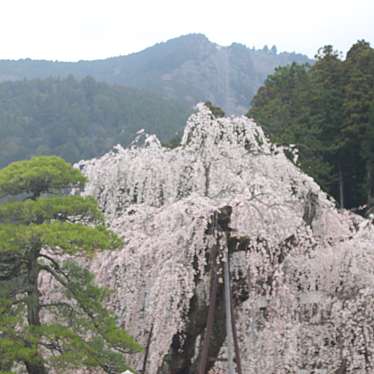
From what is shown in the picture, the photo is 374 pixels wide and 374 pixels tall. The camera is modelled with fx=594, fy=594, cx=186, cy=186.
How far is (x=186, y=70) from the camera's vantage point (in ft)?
393

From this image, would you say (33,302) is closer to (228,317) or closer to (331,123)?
(228,317)

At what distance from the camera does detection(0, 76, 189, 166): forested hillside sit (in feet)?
192

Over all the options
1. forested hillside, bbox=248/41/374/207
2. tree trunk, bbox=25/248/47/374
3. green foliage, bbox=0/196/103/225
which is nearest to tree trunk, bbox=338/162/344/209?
forested hillside, bbox=248/41/374/207

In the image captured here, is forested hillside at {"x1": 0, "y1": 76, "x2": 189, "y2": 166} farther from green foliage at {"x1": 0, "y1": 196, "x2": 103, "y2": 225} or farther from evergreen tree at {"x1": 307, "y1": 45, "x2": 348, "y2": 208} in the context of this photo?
green foliage at {"x1": 0, "y1": 196, "x2": 103, "y2": 225}

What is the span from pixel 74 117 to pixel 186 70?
5684cm

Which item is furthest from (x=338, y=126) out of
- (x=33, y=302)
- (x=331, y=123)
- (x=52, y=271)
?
(x=33, y=302)

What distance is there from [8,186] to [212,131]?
2.35 m

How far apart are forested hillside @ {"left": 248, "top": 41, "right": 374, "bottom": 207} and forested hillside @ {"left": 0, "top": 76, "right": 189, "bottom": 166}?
33.1 m

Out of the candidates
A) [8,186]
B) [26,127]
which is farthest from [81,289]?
[26,127]

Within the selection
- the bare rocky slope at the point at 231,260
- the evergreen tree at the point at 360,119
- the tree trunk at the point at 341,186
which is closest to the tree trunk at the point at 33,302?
the bare rocky slope at the point at 231,260

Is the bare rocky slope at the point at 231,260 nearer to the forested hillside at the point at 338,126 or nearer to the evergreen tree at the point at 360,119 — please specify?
the forested hillside at the point at 338,126

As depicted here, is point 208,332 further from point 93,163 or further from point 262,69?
point 262,69

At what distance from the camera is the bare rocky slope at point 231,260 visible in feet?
18.5

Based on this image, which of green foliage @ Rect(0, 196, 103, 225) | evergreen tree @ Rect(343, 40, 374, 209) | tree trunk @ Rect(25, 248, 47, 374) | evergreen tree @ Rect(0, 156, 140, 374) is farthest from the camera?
evergreen tree @ Rect(343, 40, 374, 209)
